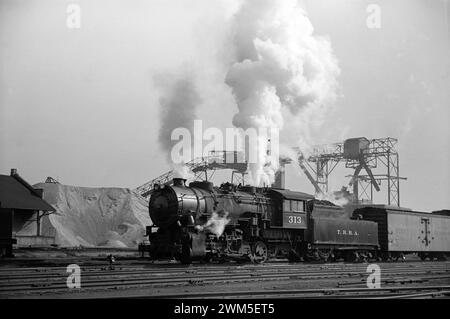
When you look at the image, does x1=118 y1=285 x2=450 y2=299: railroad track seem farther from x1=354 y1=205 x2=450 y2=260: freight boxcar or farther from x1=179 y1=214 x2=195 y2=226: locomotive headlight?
x1=354 y1=205 x2=450 y2=260: freight boxcar

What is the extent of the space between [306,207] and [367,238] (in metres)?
5.19

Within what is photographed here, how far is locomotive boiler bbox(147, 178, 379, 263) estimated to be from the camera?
21516 millimetres

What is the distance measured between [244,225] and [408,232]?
44.1 ft

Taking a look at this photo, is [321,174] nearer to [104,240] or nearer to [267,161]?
[104,240]

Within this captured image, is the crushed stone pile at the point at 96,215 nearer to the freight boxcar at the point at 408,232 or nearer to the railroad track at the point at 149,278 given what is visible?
the freight boxcar at the point at 408,232

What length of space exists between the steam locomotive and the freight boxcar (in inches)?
2.2

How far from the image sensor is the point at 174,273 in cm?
1670

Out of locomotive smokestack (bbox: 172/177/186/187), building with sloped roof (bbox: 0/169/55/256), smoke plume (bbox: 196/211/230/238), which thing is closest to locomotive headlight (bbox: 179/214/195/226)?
smoke plume (bbox: 196/211/230/238)

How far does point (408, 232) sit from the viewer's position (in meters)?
32.6

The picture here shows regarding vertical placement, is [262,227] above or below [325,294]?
above

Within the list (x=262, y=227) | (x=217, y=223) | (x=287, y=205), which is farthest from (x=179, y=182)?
(x=287, y=205)

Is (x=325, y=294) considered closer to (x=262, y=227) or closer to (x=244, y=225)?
(x=244, y=225)
